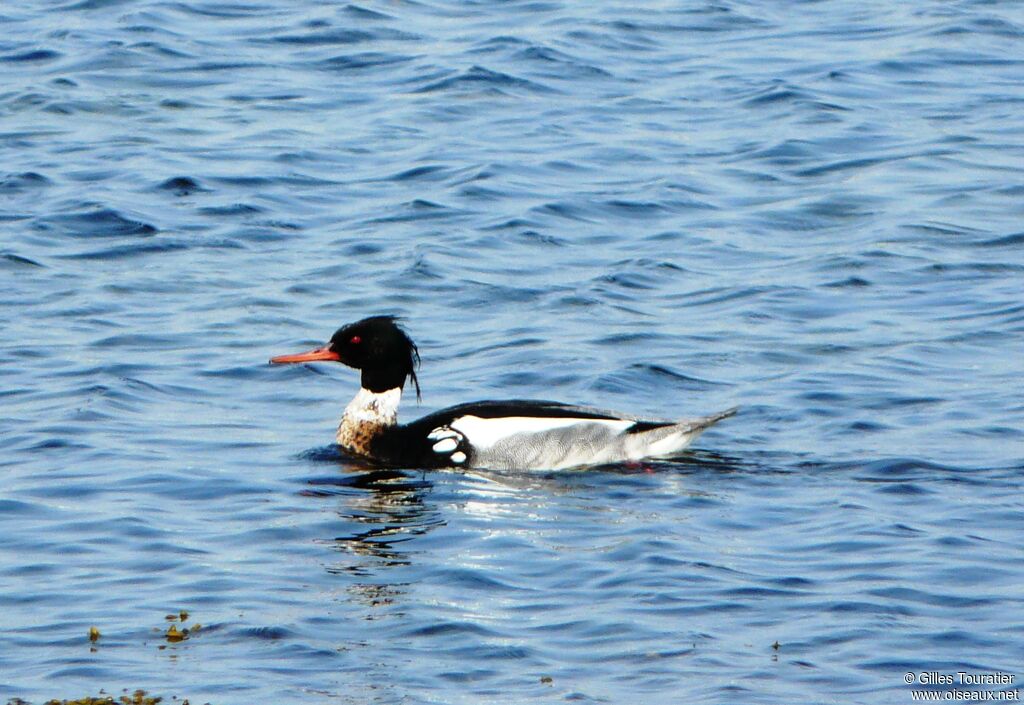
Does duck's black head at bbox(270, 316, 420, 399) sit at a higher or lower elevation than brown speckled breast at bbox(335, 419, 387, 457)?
higher

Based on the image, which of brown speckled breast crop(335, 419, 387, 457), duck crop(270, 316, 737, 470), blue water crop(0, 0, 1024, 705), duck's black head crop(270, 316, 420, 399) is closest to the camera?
blue water crop(0, 0, 1024, 705)

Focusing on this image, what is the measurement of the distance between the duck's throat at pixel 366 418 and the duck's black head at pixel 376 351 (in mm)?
71

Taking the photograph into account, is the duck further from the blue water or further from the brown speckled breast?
the blue water

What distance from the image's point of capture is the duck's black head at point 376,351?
12.8 metres

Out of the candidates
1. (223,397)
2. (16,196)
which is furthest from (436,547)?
(16,196)

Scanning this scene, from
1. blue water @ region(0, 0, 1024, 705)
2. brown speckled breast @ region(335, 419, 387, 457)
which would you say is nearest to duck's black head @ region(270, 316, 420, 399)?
brown speckled breast @ region(335, 419, 387, 457)

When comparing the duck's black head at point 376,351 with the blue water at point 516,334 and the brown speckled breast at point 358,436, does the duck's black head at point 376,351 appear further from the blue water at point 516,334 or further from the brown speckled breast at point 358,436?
the blue water at point 516,334

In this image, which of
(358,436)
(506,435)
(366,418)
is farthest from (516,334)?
(506,435)

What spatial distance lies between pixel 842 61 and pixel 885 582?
14.2 metres

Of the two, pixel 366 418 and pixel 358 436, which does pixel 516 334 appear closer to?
pixel 366 418

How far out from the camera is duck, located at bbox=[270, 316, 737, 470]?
11867 millimetres

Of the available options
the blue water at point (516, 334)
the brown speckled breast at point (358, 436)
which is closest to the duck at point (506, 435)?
the brown speckled breast at point (358, 436)

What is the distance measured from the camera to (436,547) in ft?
33.3

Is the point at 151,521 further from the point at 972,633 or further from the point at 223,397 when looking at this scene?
the point at 972,633
